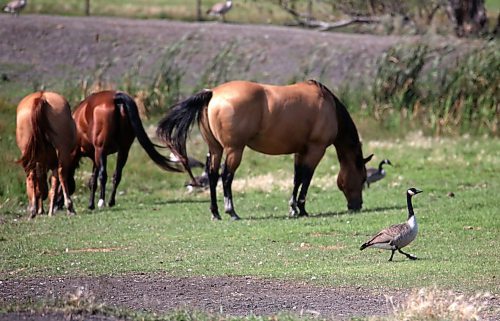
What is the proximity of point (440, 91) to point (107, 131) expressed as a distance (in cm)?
1105

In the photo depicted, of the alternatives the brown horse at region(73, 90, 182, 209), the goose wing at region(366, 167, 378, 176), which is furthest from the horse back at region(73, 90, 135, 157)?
the goose wing at region(366, 167, 378, 176)

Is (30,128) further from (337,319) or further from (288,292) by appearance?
(337,319)

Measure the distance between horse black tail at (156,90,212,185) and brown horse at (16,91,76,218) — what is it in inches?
61.8

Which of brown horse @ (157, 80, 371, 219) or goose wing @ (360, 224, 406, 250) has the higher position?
goose wing @ (360, 224, 406, 250)

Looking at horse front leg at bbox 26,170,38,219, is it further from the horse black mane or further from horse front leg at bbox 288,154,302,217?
the horse black mane

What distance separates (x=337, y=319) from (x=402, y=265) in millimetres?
3006

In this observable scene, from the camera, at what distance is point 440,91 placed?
1150 inches

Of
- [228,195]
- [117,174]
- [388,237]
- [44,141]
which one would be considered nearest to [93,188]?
[117,174]

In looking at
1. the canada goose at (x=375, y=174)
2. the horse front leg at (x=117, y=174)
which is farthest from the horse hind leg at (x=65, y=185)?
the canada goose at (x=375, y=174)

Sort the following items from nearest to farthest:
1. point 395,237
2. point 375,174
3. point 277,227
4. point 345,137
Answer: point 395,237 < point 277,227 < point 345,137 < point 375,174

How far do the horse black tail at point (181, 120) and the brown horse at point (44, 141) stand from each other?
1570 millimetres

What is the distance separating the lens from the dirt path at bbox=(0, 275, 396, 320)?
10.8m

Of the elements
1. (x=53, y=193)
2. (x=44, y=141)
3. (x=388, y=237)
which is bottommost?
(x=53, y=193)

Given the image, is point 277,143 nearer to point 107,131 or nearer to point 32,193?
point 107,131
